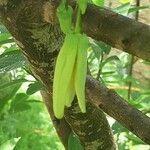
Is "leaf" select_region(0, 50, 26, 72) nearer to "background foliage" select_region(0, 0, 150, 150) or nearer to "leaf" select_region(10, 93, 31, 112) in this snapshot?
"background foliage" select_region(0, 0, 150, 150)

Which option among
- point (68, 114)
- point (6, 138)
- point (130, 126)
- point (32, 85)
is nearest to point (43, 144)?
point (6, 138)

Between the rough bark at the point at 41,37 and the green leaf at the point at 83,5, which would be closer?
the green leaf at the point at 83,5

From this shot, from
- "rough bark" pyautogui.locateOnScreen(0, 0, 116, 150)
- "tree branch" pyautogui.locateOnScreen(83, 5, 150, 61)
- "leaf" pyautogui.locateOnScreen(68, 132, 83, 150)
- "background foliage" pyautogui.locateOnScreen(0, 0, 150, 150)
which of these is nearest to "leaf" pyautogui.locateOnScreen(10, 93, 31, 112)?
"background foliage" pyautogui.locateOnScreen(0, 0, 150, 150)

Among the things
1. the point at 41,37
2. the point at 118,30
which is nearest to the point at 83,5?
the point at 118,30

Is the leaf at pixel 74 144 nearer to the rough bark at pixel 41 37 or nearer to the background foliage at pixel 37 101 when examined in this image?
the background foliage at pixel 37 101

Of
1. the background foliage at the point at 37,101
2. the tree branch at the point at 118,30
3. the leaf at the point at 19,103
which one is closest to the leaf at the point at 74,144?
the background foliage at the point at 37,101

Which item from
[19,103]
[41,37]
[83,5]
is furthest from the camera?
[19,103]

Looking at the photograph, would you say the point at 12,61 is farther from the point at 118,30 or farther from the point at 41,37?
the point at 118,30

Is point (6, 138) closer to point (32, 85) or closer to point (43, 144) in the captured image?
point (43, 144)
